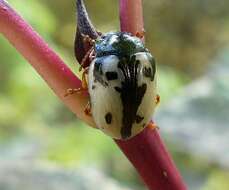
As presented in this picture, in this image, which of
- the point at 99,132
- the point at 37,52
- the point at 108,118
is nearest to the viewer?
the point at 37,52

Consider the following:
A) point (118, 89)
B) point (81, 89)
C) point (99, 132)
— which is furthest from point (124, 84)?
point (99, 132)

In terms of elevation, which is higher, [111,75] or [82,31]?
[82,31]

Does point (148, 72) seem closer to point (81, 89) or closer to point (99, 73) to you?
point (99, 73)

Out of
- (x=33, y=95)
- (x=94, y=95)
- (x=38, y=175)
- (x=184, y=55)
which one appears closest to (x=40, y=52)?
(x=94, y=95)

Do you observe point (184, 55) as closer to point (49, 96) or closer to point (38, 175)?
point (49, 96)

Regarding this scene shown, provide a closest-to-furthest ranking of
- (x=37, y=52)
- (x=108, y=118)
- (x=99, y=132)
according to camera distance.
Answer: (x=37, y=52) < (x=108, y=118) < (x=99, y=132)

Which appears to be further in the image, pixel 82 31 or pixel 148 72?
pixel 148 72

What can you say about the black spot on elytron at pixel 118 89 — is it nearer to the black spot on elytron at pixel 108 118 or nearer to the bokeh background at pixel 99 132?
the black spot on elytron at pixel 108 118

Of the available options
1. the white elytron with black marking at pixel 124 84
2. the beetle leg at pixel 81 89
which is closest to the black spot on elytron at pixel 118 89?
the white elytron with black marking at pixel 124 84
